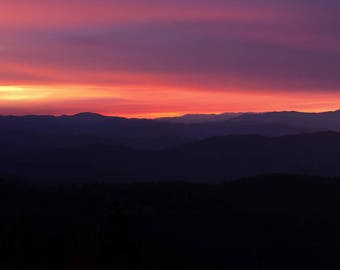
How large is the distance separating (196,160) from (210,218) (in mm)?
99611

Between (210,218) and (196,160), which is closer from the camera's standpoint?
(210,218)

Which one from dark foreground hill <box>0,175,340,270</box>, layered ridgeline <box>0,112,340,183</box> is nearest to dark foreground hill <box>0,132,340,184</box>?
layered ridgeline <box>0,112,340,183</box>

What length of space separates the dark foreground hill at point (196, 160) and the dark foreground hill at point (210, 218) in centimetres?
5362

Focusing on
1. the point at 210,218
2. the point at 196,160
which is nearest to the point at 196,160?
the point at 196,160

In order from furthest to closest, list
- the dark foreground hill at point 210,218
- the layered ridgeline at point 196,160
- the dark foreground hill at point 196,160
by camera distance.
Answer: the layered ridgeline at point 196,160, the dark foreground hill at point 196,160, the dark foreground hill at point 210,218

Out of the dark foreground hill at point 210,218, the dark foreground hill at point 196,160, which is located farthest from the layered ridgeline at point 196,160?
the dark foreground hill at point 210,218

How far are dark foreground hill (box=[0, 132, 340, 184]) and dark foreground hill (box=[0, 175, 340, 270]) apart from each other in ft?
176

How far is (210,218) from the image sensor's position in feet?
172

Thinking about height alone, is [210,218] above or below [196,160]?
above

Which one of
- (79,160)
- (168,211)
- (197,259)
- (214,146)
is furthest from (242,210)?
(214,146)

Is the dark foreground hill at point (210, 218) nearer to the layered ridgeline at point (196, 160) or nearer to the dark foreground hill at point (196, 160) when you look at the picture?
the dark foreground hill at point (196, 160)

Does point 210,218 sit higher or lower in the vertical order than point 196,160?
higher

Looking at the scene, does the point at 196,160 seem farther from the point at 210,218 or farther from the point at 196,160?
the point at 210,218

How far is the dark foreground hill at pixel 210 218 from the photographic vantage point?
40.7 m
